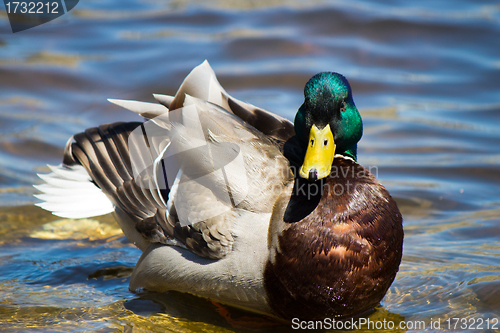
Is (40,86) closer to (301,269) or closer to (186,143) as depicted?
(186,143)

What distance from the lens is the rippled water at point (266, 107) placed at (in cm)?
366

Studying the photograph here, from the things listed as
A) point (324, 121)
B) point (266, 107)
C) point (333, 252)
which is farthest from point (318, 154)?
point (266, 107)

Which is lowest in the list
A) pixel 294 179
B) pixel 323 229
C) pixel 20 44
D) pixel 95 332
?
pixel 95 332

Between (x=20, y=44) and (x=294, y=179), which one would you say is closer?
(x=294, y=179)

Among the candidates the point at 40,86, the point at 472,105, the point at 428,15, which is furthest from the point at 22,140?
the point at 428,15

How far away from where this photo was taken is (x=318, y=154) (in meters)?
3.04

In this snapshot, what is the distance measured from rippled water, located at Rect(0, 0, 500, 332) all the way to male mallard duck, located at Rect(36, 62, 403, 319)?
394mm

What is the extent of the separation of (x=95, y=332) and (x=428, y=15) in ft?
27.5

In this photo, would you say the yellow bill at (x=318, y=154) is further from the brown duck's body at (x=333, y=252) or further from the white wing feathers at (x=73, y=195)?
the white wing feathers at (x=73, y=195)

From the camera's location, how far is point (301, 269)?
304cm

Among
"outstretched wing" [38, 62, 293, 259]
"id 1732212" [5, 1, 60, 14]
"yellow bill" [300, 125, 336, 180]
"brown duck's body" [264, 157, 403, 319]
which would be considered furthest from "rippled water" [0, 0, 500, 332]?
"yellow bill" [300, 125, 336, 180]

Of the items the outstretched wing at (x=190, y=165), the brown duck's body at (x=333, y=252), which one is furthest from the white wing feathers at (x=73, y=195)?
the brown duck's body at (x=333, y=252)

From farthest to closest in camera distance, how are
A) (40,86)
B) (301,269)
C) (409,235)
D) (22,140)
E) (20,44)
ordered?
(20,44) → (40,86) → (22,140) → (409,235) → (301,269)

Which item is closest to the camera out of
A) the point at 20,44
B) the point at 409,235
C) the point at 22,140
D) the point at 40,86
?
the point at 409,235
